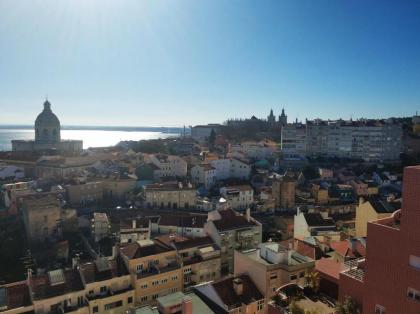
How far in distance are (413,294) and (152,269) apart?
15580 millimetres

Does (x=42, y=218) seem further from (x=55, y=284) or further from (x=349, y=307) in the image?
(x=349, y=307)

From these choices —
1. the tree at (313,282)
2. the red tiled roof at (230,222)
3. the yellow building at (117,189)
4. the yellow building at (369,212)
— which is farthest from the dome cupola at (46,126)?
the tree at (313,282)

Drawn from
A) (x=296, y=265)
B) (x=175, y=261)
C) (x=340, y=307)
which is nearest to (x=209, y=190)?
(x=175, y=261)

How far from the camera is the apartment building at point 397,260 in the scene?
309 inches

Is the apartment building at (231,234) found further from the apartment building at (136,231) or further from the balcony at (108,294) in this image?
the balcony at (108,294)

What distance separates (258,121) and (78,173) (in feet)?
259

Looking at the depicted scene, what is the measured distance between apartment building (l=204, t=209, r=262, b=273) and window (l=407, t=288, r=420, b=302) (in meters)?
17.6

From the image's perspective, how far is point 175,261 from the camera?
2223cm

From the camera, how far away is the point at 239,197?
40.9m

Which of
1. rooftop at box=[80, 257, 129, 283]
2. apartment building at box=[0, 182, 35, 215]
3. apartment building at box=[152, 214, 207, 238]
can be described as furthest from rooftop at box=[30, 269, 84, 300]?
apartment building at box=[0, 182, 35, 215]

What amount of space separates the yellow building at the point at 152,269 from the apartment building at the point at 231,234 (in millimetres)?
4217

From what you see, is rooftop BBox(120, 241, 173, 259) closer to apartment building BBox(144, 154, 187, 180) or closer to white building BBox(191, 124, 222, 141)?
apartment building BBox(144, 154, 187, 180)

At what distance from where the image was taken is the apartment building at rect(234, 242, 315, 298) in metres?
16.5

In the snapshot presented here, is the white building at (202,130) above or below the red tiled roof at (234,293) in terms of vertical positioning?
above
